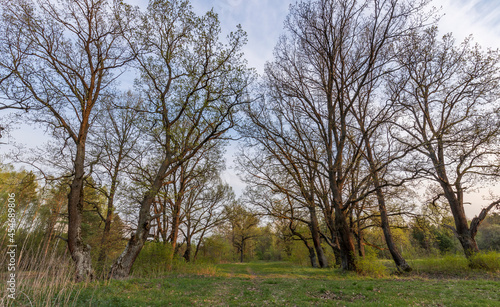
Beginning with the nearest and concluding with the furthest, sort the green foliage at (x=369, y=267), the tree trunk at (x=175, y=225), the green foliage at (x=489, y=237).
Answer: the green foliage at (x=369, y=267) < the tree trunk at (x=175, y=225) < the green foliage at (x=489, y=237)

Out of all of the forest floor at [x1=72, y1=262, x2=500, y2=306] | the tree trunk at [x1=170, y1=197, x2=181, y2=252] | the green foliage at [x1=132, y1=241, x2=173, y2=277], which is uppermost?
the tree trunk at [x1=170, y1=197, x2=181, y2=252]

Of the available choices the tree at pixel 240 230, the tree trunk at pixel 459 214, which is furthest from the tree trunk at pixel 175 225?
the tree trunk at pixel 459 214

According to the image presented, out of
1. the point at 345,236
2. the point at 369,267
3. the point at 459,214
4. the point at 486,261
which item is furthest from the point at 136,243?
the point at 459,214

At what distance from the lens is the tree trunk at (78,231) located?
317 inches

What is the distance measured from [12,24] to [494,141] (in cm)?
2171

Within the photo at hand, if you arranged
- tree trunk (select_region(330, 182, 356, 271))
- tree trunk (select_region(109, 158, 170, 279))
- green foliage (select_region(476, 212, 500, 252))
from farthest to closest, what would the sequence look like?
green foliage (select_region(476, 212, 500, 252)) → tree trunk (select_region(330, 182, 356, 271)) → tree trunk (select_region(109, 158, 170, 279))

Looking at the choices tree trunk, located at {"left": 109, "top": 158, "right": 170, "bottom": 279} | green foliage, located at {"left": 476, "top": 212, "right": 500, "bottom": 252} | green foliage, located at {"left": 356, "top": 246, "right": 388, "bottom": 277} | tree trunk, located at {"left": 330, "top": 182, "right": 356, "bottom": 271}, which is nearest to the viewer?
tree trunk, located at {"left": 109, "top": 158, "right": 170, "bottom": 279}

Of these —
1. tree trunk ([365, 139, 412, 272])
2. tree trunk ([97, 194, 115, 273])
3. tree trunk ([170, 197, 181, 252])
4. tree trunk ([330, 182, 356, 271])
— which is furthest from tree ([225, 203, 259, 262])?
tree trunk ([365, 139, 412, 272])

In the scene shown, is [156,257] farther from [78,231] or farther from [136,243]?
[78,231]

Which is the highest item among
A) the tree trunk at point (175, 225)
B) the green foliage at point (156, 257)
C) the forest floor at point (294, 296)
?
the tree trunk at point (175, 225)

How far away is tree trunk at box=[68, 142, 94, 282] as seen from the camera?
8055 mm

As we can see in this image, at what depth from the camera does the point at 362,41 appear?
10.8 meters

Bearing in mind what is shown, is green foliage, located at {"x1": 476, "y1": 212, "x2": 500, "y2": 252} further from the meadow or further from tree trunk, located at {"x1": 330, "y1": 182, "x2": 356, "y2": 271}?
the meadow

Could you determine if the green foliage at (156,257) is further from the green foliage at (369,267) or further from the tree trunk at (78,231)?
the green foliage at (369,267)
